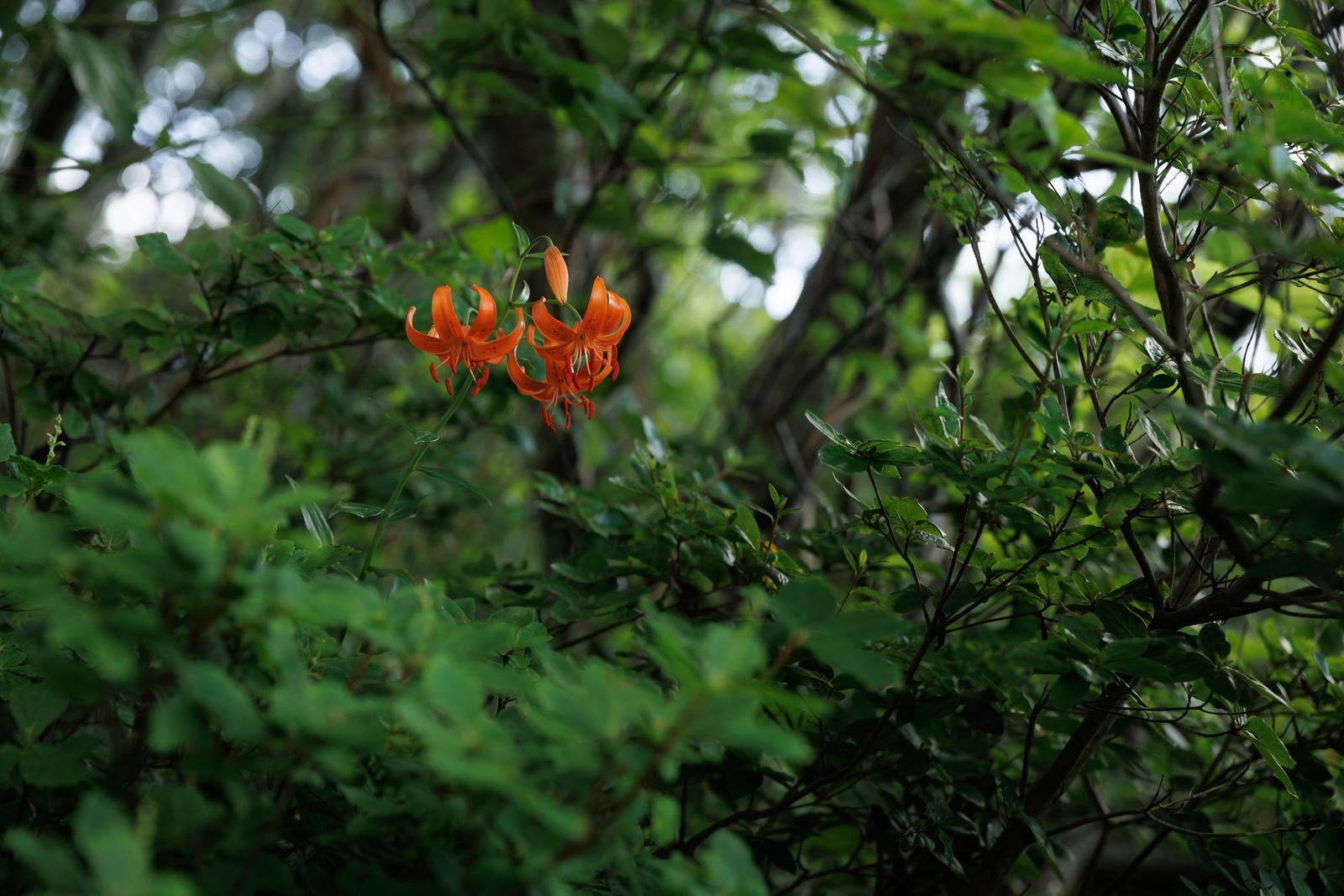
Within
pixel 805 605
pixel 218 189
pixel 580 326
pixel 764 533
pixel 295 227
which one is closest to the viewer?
pixel 805 605

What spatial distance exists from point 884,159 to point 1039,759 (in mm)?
1243

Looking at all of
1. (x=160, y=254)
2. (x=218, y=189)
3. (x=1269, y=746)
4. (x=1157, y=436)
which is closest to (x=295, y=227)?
(x=160, y=254)

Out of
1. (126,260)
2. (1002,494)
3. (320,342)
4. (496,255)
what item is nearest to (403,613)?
(1002,494)

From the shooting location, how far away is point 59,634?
43cm

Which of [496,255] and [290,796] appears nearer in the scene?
[290,796]

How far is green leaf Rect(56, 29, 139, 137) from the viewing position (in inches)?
61.0

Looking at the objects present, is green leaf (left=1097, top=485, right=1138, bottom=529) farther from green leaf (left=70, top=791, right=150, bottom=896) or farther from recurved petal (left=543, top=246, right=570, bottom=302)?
green leaf (left=70, top=791, right=150, bottom=896)

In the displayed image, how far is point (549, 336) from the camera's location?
88 centimetres

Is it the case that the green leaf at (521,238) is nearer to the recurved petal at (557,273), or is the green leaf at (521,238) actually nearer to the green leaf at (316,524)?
the recurved petal at (557,273)

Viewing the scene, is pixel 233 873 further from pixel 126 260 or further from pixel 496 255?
pixel 126 260

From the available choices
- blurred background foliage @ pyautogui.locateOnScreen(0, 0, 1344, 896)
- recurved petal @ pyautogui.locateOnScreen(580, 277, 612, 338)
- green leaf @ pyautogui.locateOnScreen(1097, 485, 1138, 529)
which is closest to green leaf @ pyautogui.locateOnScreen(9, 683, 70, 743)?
blurred background foliage @ pyautogui.locateOnScreen(0, 0, 1344, 896)

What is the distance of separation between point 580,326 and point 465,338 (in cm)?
11

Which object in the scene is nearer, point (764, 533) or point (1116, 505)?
point (1116, 505)

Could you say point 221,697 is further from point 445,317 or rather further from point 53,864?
point 445,317
